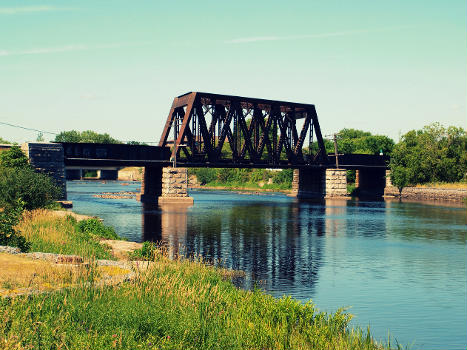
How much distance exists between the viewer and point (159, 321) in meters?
11.4

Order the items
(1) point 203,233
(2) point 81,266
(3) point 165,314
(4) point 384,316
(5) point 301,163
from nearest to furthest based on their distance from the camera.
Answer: (3) point 165,314
(2) point 81,266
(4) point 384,316
(1) point 203,233
(5) point 301,163

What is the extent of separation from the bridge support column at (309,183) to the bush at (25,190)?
194ft

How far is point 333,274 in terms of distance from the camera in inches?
924

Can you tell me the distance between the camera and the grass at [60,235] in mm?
21750

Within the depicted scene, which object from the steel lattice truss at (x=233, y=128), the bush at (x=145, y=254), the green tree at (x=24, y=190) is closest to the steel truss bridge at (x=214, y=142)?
the steel lattice truss at (x=233, y=128)

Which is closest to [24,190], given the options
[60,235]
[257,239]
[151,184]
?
[60,235]

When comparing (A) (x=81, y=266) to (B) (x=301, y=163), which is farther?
(B) (x=301, y=163)

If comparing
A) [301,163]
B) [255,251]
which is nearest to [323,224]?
[255,251]

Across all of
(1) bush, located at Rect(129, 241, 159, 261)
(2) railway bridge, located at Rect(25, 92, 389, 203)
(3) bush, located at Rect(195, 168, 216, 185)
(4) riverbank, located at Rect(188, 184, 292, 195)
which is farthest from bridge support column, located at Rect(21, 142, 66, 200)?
(3) bush, located at Rect(195, 168, 216, 185)

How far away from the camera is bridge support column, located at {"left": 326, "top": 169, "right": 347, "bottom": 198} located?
89625mm

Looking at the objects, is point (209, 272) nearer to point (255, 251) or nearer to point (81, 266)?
point (81, 266)

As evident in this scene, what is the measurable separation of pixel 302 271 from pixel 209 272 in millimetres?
5983

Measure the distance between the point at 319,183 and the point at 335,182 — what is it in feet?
14.6

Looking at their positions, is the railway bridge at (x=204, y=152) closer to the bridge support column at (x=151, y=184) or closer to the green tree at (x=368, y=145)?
the bridge support column at (x=151, y=184)
